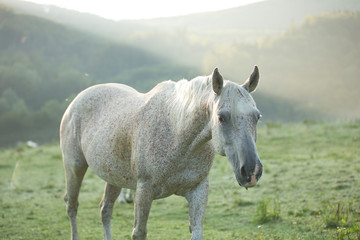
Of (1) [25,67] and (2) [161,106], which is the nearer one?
(2) [161,106]

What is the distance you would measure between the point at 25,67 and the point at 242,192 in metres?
40.4

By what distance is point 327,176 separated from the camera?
8.23m

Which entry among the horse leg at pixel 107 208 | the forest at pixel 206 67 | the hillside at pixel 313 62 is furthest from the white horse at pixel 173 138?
the hillside at pixel 313 62

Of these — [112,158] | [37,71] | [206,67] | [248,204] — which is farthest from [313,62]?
[112,158]

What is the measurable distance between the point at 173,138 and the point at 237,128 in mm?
867

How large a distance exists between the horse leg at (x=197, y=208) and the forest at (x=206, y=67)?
27.9 metres

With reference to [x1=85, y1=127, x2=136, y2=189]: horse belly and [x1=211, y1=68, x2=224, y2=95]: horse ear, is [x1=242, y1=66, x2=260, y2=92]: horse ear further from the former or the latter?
[x1=85, y1=127, x2=136, y2=189]: horse belly

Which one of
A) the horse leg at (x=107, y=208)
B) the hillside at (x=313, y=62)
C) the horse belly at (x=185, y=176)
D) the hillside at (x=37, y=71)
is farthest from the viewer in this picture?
the hillside at (x=313, y=62)

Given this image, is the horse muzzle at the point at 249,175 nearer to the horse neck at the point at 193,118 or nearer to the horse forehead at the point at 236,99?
the horse forehead at the point at 236,99

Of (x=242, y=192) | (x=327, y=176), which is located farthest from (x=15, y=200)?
(x=327, y=176)

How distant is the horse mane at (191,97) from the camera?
3.06 meters

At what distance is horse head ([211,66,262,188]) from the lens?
2.54 metres

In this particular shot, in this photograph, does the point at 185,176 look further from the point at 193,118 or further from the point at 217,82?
the point at 217,82

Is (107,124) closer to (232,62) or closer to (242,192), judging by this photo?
(242,192)
